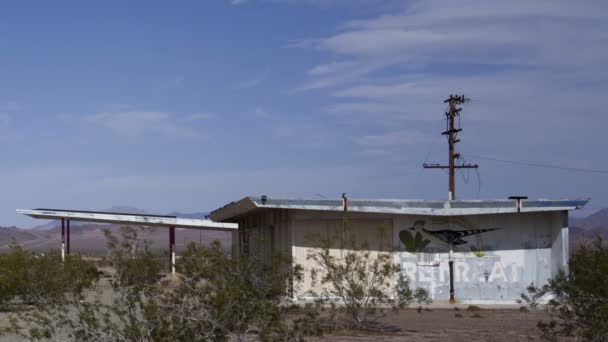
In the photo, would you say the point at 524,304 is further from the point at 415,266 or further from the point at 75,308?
the point at 75,308

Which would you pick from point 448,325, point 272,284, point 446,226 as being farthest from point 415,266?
point 272,284

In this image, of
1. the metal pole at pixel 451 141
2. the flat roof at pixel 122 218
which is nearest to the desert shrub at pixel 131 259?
the flat roof at pixel 122 218

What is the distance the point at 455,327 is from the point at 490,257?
735 centimetres

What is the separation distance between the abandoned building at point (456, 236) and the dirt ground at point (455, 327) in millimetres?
1626

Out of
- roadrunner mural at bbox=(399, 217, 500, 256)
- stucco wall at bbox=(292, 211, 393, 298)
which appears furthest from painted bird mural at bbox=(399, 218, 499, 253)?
stucco wall at bbox=(292, 211, 393, 298)

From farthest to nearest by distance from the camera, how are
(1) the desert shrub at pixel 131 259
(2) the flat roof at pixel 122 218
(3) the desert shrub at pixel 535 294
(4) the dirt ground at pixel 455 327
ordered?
(2) the flat roof at pixel 122 218 < (4) the dirt ground at pixel 455 327 < (3) the desert shrub at pixel 535 294 < (1) the desert shrub at pixel 131 259

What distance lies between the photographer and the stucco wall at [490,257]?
83.3 ft

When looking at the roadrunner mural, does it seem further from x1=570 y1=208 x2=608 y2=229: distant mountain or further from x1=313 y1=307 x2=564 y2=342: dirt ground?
x1=570 y1=208 x2=608 y2=229: distant mountain

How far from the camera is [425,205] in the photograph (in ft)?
81.7

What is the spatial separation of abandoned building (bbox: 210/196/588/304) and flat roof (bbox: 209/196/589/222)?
29mm

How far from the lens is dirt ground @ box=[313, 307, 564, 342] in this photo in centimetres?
1647

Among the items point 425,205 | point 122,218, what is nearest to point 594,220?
point 122,218

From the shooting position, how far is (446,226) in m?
25.6

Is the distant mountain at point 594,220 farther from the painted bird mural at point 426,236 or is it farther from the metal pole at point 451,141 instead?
the painted bird mural at point 426,236
